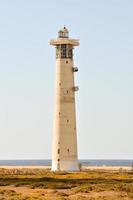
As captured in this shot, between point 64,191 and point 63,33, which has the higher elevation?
point 63,33

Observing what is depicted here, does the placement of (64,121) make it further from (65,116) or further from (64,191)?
(64,191)

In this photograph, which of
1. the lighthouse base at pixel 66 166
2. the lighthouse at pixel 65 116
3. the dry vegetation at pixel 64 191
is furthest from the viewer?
the lighthouse base at pixel 66 166

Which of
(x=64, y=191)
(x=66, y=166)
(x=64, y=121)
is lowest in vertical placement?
(x=64, y=191)

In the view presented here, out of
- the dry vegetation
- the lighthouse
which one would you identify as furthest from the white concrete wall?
the dry vegetation

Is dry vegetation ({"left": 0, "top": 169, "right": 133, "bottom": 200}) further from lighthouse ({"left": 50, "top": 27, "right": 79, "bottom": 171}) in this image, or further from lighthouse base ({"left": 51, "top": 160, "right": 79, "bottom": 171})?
lighthouse base ({"left": 51, "top": 160, "right": 79, "bottom": 171})

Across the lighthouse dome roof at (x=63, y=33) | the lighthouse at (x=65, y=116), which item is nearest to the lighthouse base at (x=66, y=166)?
the lighthouse at (x=65, y=116)

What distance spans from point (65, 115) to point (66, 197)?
31628mm

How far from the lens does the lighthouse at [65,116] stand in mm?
76812

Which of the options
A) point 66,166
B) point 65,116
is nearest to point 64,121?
point 65,116

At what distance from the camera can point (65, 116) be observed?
77000 mm

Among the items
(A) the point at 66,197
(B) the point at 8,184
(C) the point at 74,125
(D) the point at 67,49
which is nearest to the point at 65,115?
(C) the point at 74,125

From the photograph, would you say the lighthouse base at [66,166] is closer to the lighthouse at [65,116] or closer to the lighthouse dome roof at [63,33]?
the lighthouse at [65,116]

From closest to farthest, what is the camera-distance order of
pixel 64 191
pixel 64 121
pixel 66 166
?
pixel 64 191 < pixel 64 121 < pixel 66 166

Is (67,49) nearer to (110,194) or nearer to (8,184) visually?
(8,184)
